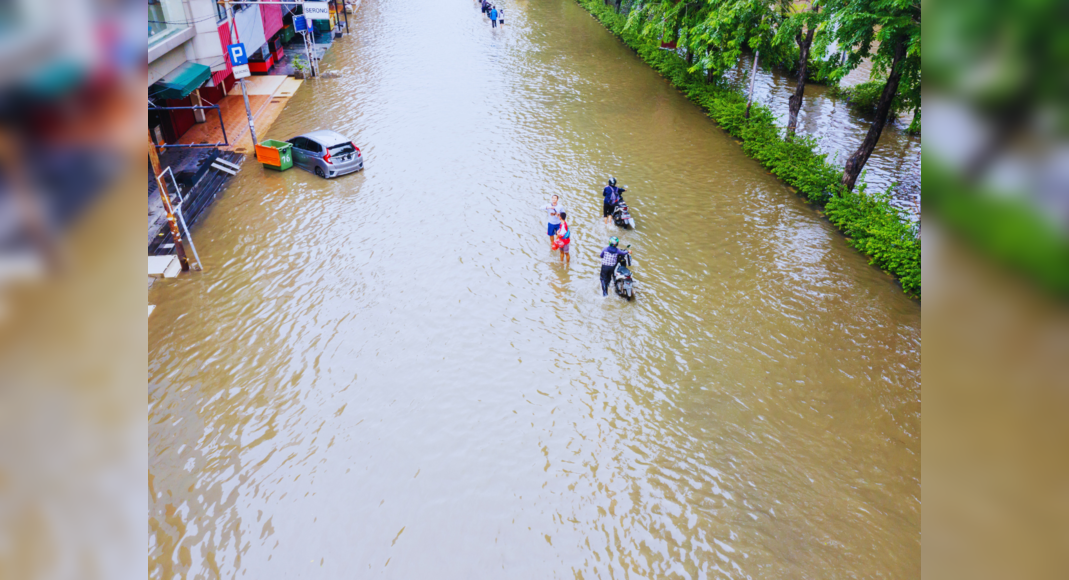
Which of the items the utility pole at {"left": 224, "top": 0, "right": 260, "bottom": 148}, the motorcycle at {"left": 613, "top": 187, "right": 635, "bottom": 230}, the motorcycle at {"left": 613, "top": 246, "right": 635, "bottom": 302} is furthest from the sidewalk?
the motorcycle at {"left": 613, "top": 246, "right": 635, "bottom": 302}

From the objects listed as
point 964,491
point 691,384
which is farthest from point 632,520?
point 964,491

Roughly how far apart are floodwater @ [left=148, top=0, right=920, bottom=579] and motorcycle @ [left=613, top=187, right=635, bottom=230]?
0.27 m

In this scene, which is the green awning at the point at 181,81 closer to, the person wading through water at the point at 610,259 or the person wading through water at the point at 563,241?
the person wading through water at the point at 563,241

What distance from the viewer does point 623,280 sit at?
13.1 metres

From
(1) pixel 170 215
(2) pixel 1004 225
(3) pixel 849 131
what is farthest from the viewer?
(3) pixel 849 131

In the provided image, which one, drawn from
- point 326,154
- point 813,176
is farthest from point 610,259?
point 326,154

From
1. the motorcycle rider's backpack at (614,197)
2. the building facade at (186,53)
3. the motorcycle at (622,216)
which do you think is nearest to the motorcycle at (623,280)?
the motorcycle at (622,216)

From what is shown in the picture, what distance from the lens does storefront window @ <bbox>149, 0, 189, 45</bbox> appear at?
15.4m

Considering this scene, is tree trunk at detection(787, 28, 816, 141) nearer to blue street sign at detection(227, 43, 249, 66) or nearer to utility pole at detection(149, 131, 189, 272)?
blue street sign at detection(227, 43, 249, 66)

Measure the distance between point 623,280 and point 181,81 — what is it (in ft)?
45.2

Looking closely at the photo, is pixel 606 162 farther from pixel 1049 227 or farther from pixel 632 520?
pixel 1049 227

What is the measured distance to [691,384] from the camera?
11289 mm

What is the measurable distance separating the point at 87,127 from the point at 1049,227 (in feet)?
4.79

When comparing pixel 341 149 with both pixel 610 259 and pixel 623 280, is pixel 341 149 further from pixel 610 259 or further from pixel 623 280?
pixel 623 280
